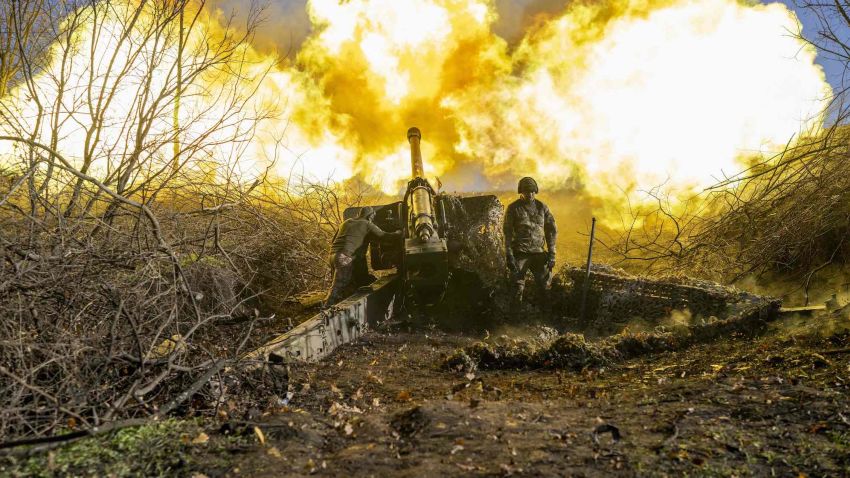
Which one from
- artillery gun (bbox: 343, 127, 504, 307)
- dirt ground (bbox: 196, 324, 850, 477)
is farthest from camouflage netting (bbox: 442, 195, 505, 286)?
dirt ground (bbox: 196, 324, 850, 477)

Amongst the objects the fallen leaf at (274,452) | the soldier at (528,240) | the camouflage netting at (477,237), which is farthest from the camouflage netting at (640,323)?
the fallen leaf at (274,452)

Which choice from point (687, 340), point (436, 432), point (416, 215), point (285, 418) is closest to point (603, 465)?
point (436, 432)

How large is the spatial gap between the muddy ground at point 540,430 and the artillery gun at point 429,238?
3.61m

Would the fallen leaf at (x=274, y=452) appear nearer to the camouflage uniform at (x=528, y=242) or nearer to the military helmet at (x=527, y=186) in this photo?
the camouflage uniform at (x=528, y=242)

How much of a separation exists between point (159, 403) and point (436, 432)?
2025 millimetres

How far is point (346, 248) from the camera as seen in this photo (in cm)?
903

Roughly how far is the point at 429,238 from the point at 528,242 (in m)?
2.10

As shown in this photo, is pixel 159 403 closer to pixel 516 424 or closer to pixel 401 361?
pixel 516 424

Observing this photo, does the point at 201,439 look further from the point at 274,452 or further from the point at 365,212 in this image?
the point at 365,212

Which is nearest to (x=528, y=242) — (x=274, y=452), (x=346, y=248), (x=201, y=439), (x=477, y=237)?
(x=477, y=237)

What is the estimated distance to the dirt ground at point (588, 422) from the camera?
3.10 m

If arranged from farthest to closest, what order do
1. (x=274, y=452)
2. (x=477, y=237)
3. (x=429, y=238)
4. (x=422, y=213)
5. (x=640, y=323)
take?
(x=477, y=237), (x=422, y=213), (x=429, y=238), (x=640, y=323), (x=274, y=452)

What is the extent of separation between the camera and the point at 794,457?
10.2 ft

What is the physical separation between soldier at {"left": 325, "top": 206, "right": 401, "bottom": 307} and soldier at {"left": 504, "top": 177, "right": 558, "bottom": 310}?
207 cm
